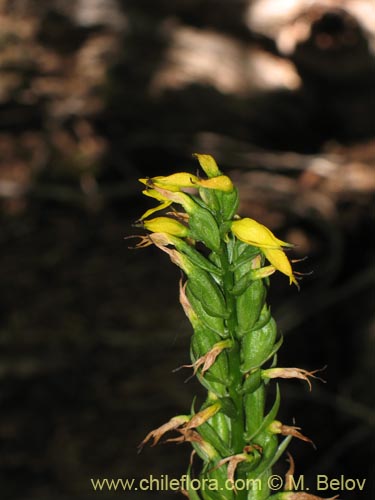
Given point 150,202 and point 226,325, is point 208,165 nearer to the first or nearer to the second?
point 226,325

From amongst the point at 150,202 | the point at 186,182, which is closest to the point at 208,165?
the point at 186,182

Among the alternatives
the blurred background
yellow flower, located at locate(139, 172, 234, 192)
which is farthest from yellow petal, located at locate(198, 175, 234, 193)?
the blurred background

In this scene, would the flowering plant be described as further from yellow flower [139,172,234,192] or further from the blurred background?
the blurred background

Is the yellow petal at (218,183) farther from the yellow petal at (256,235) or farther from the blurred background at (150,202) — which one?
the blurred background at (150,202)

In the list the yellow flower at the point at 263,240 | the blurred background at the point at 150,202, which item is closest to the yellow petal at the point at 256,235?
the yellow flower at the point at 263,240

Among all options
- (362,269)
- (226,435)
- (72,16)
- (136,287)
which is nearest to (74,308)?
(136,287)
